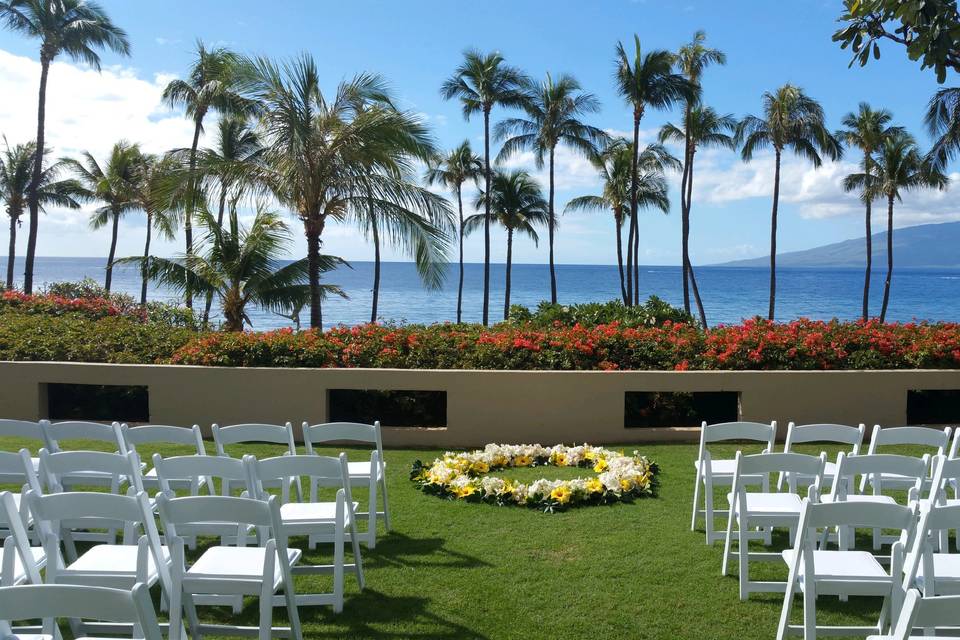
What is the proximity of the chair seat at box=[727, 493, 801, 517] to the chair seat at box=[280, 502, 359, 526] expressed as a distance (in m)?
2.72

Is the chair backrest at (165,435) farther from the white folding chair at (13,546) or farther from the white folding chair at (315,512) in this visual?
the white folding chair at (13,546)

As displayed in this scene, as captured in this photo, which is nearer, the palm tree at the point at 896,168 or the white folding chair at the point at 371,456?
the white folding chair at the point at 371,456

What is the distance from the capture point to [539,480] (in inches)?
283

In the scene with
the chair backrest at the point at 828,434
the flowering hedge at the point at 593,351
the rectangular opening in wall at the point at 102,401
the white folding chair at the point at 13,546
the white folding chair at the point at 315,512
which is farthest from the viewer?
the rectangular opening in wall at the point at 102,401

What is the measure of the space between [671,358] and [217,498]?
7651 millimetres

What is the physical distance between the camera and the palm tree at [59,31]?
88.0 feet

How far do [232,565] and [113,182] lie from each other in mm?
41021

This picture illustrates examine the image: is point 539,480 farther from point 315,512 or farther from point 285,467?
point 285,467

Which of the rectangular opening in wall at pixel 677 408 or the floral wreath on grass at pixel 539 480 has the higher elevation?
the rectangular opening in wall at pixel 677 408

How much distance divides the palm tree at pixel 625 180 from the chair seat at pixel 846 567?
36503mm

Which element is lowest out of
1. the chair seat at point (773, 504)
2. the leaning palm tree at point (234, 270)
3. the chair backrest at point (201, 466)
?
the chair seat at point (773, 504)

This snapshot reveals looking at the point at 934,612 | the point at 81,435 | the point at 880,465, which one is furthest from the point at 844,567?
the point at 81,435

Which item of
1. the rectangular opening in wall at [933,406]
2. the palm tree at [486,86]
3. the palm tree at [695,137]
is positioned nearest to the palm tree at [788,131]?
the palm tree at [695,137]

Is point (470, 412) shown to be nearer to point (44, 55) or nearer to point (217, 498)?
point (217, 498)
